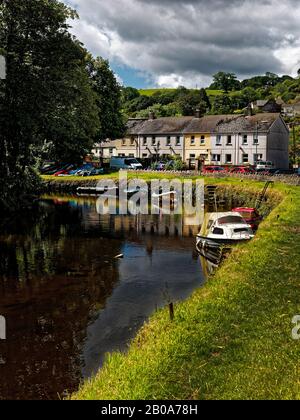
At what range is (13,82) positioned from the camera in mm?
36344

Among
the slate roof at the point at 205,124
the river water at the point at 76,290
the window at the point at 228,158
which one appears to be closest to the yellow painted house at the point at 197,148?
the slate roof at the point at 205,124

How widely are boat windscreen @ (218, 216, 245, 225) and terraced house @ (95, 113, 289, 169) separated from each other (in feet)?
164

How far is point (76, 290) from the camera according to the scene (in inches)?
812

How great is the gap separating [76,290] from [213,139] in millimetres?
67806

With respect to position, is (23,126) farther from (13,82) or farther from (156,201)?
(156,201)

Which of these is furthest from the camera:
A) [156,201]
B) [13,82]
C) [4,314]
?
[156,201]

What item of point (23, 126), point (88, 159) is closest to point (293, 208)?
point (23, 126)

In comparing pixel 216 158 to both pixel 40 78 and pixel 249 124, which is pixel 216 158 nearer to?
pixel 249 124

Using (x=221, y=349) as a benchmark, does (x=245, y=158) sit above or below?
above

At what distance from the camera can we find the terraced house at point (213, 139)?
7938 centimetres

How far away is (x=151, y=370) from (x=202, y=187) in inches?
1967

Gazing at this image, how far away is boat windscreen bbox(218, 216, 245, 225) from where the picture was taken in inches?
1101

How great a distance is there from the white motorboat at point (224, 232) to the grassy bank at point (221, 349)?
846 centimetres

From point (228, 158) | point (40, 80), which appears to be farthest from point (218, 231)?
point (228, 158)
